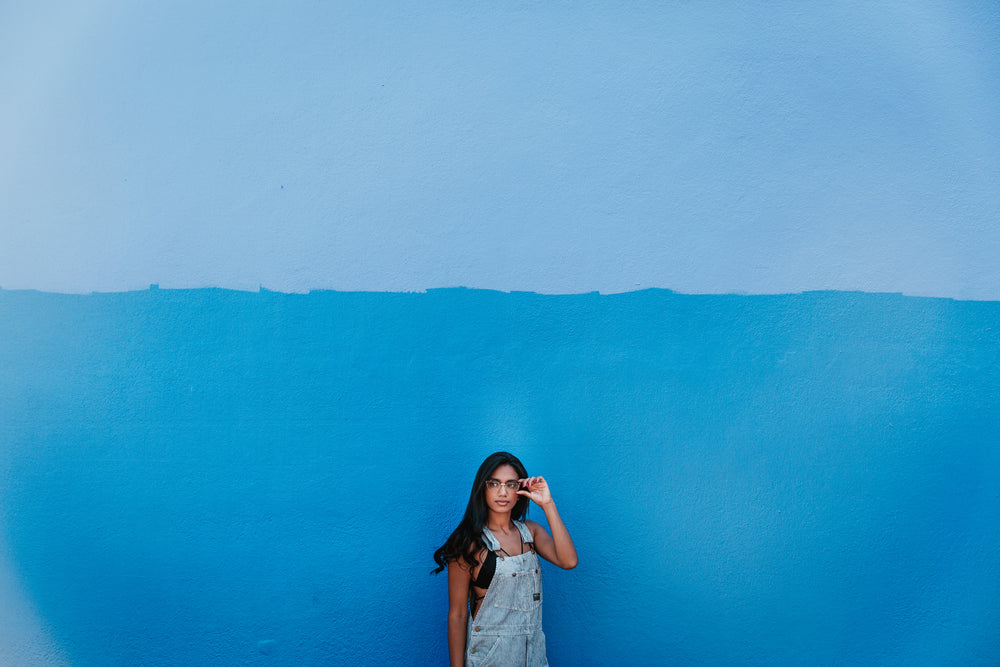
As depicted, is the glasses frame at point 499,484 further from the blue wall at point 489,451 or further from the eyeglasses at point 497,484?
the blue wall at point 489,451

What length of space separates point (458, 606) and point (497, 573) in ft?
0.60

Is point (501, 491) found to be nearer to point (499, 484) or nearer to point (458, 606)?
point (499, 484)

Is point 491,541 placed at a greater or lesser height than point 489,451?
lesser

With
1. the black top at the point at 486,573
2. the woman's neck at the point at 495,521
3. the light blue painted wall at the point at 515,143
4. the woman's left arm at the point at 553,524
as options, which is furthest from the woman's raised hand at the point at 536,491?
the light blue painted wall at the point at 515,143

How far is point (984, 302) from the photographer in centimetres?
312

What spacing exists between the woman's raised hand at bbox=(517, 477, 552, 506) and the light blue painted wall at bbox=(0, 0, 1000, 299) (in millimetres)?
846

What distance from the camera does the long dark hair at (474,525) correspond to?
2600 millimetres

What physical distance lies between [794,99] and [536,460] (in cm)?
196

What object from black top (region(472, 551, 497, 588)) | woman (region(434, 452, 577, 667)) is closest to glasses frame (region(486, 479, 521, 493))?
woman (region(434, 452, 577, 667))

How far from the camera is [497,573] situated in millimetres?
2596

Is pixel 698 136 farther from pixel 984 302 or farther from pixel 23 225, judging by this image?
pixel 23 225

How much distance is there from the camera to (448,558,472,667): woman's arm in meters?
2.58

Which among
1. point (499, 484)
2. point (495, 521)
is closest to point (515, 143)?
point (499, 484)

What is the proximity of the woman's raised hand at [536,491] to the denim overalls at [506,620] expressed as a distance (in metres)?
0.20
